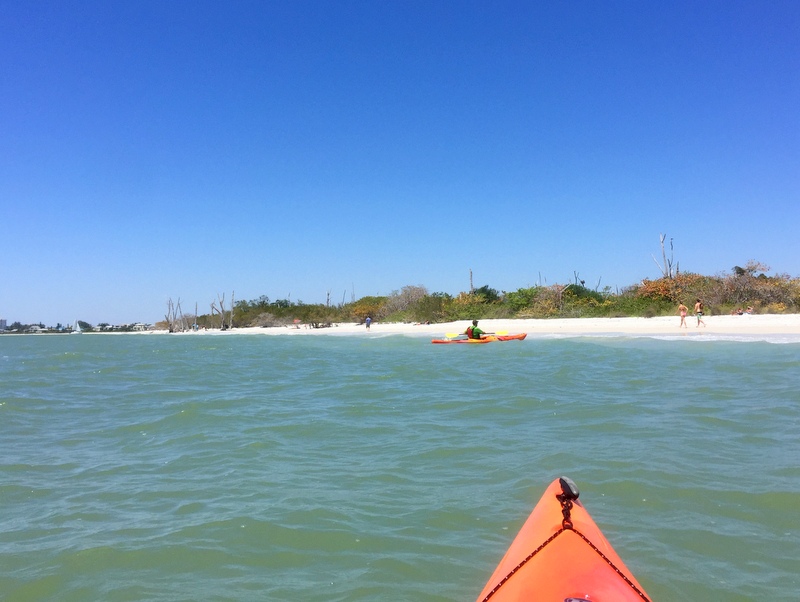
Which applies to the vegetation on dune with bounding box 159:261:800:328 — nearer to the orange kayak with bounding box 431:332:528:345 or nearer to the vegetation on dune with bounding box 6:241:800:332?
the vegetation on dune with bounding box 6:241:800:332

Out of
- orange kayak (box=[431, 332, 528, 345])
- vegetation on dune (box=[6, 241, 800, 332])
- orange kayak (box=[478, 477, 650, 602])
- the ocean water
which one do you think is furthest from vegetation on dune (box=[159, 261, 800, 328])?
orange kayak (box=[478, 477, 650, 602])

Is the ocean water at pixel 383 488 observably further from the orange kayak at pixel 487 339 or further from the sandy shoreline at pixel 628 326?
the sandy shoreline at pixel 628 326

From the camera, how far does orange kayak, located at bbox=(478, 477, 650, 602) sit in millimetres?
2427

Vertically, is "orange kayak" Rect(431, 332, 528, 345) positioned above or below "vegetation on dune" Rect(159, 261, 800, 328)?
below

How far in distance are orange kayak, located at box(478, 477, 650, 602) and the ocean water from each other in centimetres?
52

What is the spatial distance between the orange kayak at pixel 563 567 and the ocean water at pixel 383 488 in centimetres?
52

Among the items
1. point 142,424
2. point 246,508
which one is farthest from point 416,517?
point 142,424

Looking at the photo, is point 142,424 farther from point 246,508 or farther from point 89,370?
point 89,370

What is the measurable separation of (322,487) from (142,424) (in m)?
4.34

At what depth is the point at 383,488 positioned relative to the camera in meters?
4.91

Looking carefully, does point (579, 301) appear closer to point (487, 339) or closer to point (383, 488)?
point (487, 339)

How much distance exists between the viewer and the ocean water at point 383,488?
336cm

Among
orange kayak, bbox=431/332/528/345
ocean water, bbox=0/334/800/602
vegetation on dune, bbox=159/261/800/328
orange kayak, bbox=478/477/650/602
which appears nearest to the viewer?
orange kayak, bbox=478/477/650/602

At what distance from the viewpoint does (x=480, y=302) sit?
41.5 m
